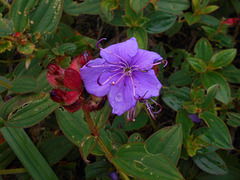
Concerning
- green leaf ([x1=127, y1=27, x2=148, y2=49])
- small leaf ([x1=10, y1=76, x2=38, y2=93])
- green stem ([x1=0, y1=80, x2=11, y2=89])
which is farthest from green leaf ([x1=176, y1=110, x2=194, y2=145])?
green stem ([x1=0, y1=80, x2=11, y2=89])

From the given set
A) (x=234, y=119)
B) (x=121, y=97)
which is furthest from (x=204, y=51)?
(x=121, y=97)

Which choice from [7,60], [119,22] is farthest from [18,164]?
[119,22]

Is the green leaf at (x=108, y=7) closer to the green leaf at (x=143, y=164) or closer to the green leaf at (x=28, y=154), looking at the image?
the green leaf at (x=143, y=164)

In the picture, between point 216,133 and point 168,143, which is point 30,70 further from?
point 216,133

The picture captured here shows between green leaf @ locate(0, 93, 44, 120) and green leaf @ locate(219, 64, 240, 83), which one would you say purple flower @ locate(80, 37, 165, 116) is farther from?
green leaf @ locate(219, 64, 240, 83)

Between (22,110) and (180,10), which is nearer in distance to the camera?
(22,110)

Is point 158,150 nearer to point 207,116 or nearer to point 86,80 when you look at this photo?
point 207,116
